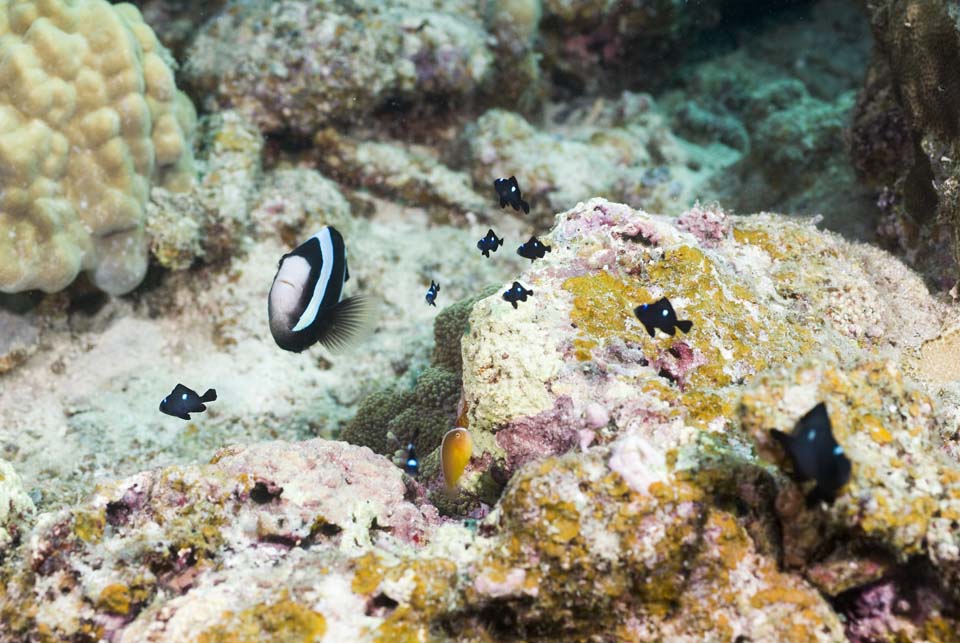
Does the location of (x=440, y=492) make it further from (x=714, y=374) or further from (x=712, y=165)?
(x=712, y=165)

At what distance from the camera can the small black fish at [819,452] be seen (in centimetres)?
171

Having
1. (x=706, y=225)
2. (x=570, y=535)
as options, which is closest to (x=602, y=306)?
(x=706, y=225)

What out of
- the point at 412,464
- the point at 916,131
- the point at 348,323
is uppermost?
the point at 916,131

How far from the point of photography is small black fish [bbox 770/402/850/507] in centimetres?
171

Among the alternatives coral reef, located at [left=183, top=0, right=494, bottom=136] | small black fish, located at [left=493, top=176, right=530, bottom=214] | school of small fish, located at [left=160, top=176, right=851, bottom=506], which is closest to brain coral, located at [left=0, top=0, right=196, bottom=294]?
coral reef, located at [left=183, top=0, right=494, bottom=136]

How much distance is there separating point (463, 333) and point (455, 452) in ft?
2.23

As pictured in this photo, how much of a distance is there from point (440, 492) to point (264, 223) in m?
3.47

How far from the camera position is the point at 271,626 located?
199 centimetres

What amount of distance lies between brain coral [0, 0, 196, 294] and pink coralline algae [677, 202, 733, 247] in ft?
12.5

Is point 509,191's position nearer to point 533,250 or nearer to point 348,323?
point 533,250

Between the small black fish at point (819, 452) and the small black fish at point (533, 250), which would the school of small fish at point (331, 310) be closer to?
the small black fish at point (533, 250)

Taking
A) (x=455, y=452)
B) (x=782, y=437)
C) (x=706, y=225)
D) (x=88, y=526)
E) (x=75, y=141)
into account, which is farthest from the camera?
(x=75, y=141)

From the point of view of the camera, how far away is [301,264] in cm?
292

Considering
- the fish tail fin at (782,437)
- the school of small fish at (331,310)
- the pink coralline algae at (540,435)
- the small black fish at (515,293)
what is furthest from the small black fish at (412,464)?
the fish tail fin at (782,437)
